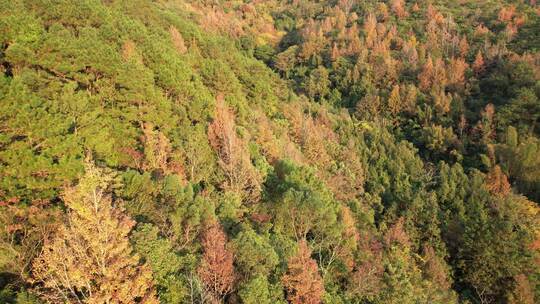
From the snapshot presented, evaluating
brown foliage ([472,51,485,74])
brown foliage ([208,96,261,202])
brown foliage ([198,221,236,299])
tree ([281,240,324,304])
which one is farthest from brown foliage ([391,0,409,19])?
brown foliage ([198,221,236,299])

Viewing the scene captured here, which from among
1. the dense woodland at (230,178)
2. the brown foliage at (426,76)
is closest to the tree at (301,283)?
the dense woodland at (230,178)

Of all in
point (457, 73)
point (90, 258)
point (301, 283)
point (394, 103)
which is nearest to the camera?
point (90, 258)

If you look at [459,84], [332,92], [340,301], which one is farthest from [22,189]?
[459,84]

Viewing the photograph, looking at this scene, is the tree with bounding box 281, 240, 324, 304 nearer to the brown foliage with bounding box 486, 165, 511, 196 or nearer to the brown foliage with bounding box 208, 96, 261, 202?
the brown foliage with bounding box 208, 96, 261, 202

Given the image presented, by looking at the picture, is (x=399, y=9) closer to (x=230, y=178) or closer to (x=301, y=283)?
(x=230, y=178)

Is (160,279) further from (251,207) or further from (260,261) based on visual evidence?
(251,207)

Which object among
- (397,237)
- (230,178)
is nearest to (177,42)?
(230,178)
